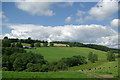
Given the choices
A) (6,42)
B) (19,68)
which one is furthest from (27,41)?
(19,68)

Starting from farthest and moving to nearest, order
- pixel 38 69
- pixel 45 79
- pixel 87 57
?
pixel 87 57
pixel 38 69
pixel 45 79

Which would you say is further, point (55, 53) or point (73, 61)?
point (55, 53)

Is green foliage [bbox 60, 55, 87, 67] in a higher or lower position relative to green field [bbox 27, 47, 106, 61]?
lower

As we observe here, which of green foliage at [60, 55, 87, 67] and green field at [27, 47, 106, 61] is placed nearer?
green foliage at [60, 55, 87, 67]

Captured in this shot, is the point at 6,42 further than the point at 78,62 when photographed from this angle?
Yes

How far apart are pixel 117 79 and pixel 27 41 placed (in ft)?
451

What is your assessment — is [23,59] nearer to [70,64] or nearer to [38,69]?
[38,69]

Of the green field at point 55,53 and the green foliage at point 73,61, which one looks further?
the green field at point 55,53

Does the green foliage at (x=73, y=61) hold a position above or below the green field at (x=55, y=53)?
below

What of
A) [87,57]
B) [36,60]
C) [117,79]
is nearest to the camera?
[117,79]

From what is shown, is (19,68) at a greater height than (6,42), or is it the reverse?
(6,42)

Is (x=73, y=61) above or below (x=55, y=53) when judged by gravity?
below

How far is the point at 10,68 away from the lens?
72.4 metres

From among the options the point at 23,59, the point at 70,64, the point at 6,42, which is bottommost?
the point at 70,64
